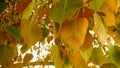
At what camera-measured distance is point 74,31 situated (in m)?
0.61

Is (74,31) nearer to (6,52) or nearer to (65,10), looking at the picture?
(65,10)

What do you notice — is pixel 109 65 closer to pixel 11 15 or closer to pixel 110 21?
pixel 110 21

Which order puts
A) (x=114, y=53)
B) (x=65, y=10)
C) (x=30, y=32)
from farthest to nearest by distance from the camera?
(x=114, y=53) → (x=30, y=32) → (x=65, y=10)

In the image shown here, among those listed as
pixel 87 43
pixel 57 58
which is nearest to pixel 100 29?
pixel 87 43

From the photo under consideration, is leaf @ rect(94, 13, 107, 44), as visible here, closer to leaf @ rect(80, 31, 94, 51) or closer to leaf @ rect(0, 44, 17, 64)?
leaf @ rect(80, 31, 94, 51)

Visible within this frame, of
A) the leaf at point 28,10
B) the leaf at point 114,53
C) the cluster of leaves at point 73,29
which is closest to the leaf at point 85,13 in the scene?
the cluster of leaves at point 73,29

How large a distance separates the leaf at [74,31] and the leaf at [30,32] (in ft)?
0.38

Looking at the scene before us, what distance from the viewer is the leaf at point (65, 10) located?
1.92ft

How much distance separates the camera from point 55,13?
606mm

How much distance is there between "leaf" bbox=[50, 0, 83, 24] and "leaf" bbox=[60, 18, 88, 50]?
0.03 m

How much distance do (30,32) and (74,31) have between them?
0.15 m

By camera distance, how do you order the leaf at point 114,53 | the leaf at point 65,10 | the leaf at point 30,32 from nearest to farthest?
the leaf at point 65,10
the leaf at point 30,32
the leaf at point 114,53

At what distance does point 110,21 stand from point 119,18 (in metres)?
0.56

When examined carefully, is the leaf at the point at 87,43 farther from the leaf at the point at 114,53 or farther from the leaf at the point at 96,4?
the leaf at the point at 114,53
